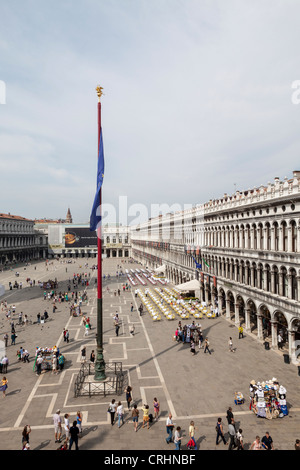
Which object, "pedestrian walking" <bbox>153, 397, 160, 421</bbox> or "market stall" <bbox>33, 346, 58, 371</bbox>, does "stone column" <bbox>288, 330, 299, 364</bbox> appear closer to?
"pedestrian walking" <bbox>153, 397, 160, 421</bbox>

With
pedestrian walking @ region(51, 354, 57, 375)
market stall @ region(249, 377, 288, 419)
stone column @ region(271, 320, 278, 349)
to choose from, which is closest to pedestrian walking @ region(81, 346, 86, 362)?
pedestrian walking @ region(51, 354, 57, 375)

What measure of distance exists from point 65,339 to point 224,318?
1864 cm

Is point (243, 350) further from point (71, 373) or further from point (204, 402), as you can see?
point (71, 373)

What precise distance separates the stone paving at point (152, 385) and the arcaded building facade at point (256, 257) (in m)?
2.59

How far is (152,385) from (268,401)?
700cm

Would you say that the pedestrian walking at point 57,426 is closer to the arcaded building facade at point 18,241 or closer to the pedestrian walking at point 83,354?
the pedestrian walking at point 83,354

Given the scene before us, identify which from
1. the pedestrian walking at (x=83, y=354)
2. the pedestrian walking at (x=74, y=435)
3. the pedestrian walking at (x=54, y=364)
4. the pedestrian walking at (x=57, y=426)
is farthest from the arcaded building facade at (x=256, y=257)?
the pedestrian walking at (x=54, y=364)

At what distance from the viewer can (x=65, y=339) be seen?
27641mm

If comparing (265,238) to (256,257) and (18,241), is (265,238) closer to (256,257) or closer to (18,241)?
(256,257)

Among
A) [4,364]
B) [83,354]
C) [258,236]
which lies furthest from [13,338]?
[258,236]

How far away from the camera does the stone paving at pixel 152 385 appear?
14.3 meters

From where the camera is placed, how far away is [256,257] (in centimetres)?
2817

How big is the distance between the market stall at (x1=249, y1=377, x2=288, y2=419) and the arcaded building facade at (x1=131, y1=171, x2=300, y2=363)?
694 centimetres
